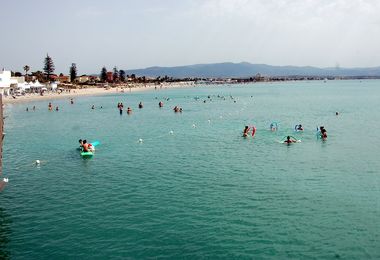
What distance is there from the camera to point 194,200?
21.1 m

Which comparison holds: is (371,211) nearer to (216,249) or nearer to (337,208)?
(337,208)

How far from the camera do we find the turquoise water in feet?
51.8

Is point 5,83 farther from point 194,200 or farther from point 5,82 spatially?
point 194,200

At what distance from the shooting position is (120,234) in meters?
16.8

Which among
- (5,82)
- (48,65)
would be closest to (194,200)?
(5,82)

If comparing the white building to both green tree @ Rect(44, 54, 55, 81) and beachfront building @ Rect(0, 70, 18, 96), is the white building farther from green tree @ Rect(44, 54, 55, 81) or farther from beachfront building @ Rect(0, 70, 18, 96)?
green tree @ Rect(44, 54, 55, 81)

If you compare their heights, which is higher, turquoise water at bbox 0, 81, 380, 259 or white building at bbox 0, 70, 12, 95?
white building at bbox 0, 70, 12, 95

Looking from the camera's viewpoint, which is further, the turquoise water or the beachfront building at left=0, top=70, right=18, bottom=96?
the beachfront building at left=0, top=70, right=18, bottom=96

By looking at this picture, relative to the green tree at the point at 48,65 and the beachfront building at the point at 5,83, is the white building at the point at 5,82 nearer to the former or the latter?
the beachfront building at the point at 5,83

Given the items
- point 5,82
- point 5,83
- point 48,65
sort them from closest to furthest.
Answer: point 5,83, point 5,82, point 48,65

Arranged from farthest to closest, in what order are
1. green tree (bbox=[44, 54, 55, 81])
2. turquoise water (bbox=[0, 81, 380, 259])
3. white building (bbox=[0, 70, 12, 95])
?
green tree (bbox=[44, 54, 55, 81])
white building (bbox=[0, 70, 12, 95])
turquoise water (bbox=[0, 81, 380, 259])

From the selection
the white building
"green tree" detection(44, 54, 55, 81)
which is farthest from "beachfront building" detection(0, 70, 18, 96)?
"green tree" detection(44, 54, 55, 81)

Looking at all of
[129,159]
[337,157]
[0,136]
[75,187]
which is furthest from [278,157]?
[0,136]

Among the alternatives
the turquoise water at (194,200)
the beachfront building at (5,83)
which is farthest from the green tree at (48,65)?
the turquoise water at (194,200)
